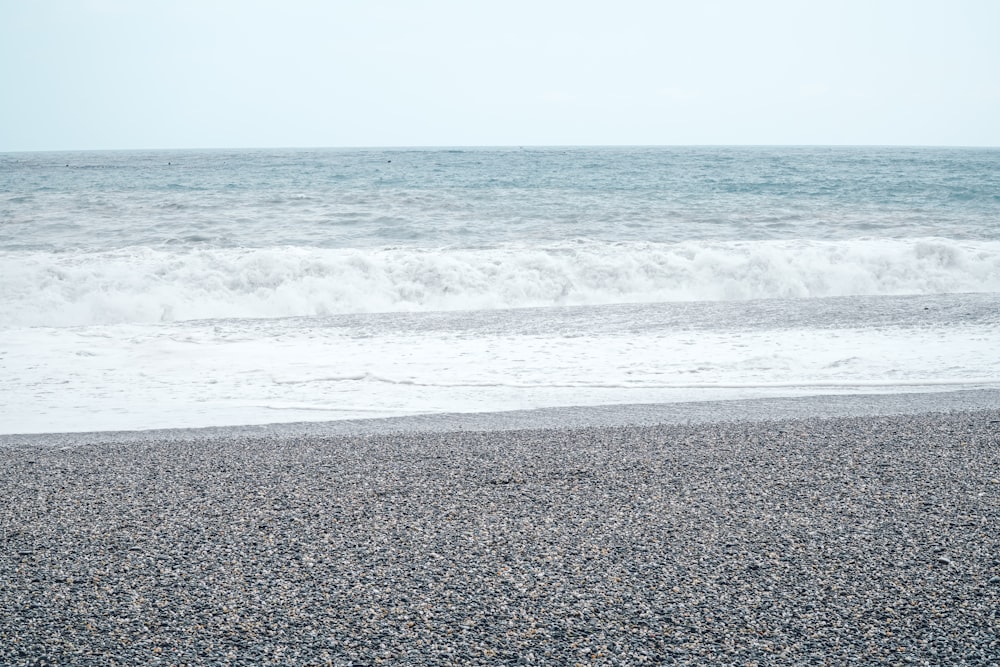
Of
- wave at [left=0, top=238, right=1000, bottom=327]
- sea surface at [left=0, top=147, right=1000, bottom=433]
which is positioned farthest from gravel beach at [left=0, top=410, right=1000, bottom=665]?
wave at [left=0, top=238, right=1000, bottom=327]

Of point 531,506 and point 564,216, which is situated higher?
point 564,216

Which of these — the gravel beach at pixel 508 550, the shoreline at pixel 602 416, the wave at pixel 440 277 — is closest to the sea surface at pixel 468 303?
the wave at pixel 440 277

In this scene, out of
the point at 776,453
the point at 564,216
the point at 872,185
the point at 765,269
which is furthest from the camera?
the point at 872,185

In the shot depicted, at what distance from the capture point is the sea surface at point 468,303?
670cm

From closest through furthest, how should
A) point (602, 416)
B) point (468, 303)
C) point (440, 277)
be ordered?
point (602, 416) < point (468, 303) < point (440, 277)

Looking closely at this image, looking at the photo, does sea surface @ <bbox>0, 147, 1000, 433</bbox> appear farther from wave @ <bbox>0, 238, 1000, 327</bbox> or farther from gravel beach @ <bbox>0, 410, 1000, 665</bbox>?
gravel beach @ <bbox>0, 410, 1000, 665</bbox>

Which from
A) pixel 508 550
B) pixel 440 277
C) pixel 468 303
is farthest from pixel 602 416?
pixel 440 277

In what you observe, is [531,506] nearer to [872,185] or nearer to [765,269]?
[765,269]

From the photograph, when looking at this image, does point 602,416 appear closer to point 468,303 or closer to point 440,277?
point 468,303

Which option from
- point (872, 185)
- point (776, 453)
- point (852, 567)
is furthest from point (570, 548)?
point (872, 185)

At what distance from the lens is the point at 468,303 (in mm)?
12117

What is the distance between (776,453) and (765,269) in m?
9.54

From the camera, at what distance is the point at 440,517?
3736 millimetres

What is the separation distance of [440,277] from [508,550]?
9.92 metres
